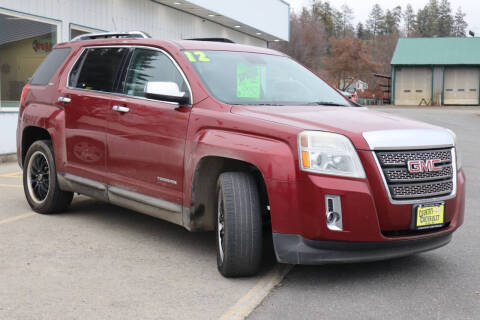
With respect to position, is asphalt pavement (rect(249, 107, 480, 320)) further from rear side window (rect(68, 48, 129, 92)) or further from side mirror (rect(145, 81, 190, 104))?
rear side window (rect(68, 48, 129, 92))

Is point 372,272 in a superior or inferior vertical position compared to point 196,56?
inferior

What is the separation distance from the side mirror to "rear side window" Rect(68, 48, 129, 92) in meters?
1.11

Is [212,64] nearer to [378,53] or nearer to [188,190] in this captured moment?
[188,190]

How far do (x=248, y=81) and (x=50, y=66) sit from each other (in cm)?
280

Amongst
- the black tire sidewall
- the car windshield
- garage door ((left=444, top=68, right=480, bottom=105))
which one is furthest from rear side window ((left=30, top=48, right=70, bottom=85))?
garage door ((left=444, top=68, right=480, bottom=105))

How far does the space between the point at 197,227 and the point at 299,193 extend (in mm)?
1196

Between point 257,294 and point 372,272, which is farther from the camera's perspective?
point 372,272

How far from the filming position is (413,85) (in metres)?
60.8

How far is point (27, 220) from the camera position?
6.79 metres

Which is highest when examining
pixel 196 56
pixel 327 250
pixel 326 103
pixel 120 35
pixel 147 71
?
pixel 120 35

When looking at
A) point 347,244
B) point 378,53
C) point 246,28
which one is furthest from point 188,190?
point 378,53

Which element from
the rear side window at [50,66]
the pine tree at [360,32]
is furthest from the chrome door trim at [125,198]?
the pine tree at [360,32]

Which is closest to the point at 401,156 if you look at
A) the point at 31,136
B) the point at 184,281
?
the point at 184,281

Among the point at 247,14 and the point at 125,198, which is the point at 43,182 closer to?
the point at 125,198
